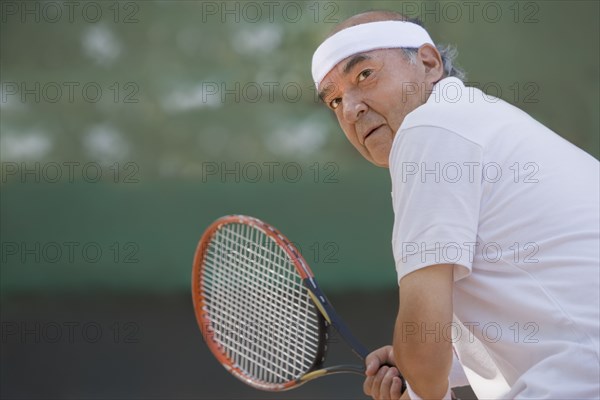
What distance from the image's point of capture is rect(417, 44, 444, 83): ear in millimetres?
1741

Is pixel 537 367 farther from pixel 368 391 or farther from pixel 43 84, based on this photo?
pixel 43 84

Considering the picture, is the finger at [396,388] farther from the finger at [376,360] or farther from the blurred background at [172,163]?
the blurred background at [172,163]

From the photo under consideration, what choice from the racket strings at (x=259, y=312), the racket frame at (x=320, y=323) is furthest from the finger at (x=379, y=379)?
the racket strings at (x=259, y=312)

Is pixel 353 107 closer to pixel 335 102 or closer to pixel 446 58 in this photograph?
pixel 335 102

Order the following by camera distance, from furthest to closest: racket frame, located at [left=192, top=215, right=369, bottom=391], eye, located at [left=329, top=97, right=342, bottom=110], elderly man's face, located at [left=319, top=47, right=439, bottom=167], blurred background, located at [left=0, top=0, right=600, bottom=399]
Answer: blurred background, located at [left=0, top=0, right=600, bottom=399]
racket frame, located at [left=192, top=215, right=369, bottom=391]
eye, located at [left=329, top=97, right=342, bottom=110]
elderly man's face, located at [left=319, top=47, right=439, bottom=167]

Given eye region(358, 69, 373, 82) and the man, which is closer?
the man

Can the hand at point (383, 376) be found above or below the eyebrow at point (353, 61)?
below

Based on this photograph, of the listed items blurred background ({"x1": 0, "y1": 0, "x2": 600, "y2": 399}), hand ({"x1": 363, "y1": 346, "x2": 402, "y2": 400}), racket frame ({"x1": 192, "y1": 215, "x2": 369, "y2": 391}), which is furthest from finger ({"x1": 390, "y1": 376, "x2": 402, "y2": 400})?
blurred background ({"x1": 0, "y1": 0, "x2": 600, "y2": 399})

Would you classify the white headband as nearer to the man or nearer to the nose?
the nose

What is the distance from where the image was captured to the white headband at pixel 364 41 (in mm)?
1722

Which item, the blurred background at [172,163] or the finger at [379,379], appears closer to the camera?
the finger at [379,379]

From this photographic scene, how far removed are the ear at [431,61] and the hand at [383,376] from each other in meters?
0.53

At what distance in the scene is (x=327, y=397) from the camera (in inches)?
132

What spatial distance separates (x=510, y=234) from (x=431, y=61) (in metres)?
0.54
